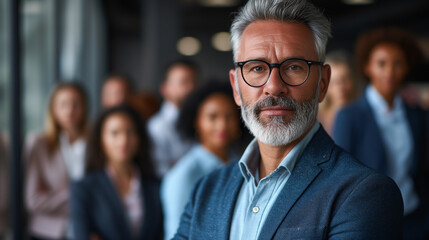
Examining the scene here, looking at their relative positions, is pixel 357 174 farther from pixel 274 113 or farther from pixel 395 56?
pixel 395 56

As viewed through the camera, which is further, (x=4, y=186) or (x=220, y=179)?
(x=4, y=186)

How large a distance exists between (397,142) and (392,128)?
87 millimetres

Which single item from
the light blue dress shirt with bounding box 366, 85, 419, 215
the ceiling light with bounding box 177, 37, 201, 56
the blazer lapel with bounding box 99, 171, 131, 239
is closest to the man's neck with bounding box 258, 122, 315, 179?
the light blue dress shirt with bounding box 366, 85, 419, 215

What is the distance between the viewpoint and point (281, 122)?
1195mm

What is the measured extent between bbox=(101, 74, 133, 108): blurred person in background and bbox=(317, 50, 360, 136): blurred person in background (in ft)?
6.51

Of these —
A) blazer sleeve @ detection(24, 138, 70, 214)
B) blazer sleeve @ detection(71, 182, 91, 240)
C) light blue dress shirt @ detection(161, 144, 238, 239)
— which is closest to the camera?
light blue dress shirt @ detection(161, 144, 238, 239)

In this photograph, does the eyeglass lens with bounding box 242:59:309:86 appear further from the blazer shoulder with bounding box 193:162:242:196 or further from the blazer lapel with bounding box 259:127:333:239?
the blazer shoulder with bounding box 193:162:242:196

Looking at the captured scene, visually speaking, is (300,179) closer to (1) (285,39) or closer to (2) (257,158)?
(2) (257,158)

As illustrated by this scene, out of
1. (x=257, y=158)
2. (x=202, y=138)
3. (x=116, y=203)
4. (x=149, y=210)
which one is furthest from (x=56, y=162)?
(x=257, y=158)

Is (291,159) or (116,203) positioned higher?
(291,159)

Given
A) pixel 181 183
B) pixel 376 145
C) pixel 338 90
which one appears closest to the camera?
pixel 181 183

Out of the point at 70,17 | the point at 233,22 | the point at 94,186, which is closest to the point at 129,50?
the point at 70,17

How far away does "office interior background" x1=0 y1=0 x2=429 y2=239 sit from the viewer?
335 cm

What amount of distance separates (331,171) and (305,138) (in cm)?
12
